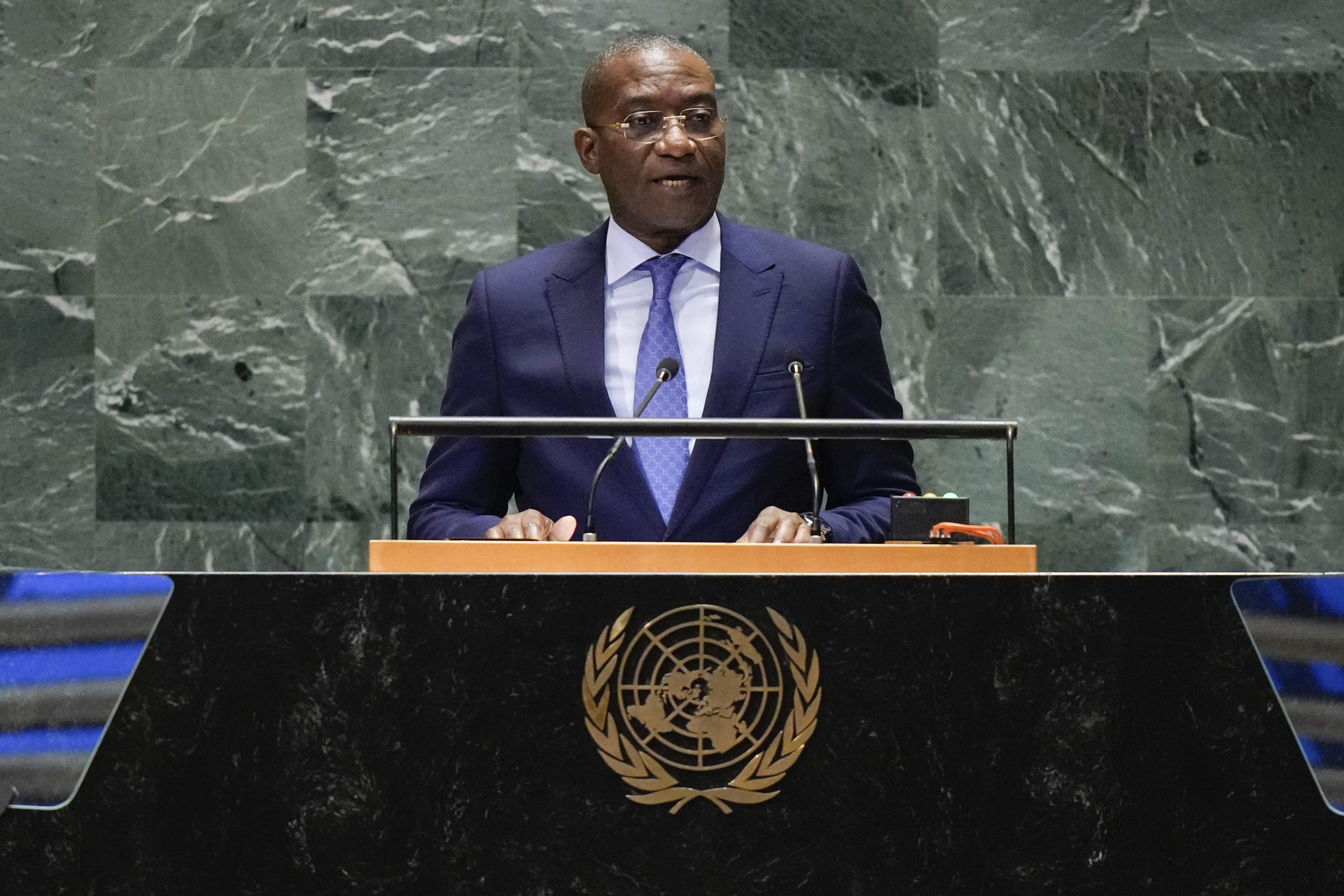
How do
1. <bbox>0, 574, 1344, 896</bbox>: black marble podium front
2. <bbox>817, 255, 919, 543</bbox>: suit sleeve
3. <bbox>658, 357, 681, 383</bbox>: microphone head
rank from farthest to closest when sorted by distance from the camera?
<bbox>817, 255, 919, 543</bbox>: suit sleeve, <bbox>658, 357, 681, 383</bbox>: microphone head, <bbox>0, 574, 1344, 896</bbox>: black marble podium front

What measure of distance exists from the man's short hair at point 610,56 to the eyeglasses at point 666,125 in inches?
2.1

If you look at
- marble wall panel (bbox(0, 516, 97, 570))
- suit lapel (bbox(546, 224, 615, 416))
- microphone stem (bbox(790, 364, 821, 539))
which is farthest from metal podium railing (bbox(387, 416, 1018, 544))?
marble wall panel (bbox(0, 516, 97, 570))

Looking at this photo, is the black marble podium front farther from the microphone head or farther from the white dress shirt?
the white dress shirt

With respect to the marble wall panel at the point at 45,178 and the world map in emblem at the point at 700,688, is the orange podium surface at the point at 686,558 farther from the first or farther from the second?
the marble wall panel at the point at 45,178

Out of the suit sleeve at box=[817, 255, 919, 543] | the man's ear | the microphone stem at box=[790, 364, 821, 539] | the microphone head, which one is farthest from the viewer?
the man's ear

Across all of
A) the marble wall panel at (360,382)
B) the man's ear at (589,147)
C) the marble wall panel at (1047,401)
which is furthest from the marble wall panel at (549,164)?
the man's ear at (589,147)

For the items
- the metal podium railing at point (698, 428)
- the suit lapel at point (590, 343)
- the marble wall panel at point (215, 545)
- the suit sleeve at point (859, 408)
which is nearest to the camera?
the metal podium railing at point (698, 428)

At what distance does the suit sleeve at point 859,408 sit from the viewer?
3088 mm

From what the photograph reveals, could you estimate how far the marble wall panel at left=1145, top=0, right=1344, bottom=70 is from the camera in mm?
4969

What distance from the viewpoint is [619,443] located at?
8.30ft

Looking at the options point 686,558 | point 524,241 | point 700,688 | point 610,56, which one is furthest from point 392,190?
point 700,688

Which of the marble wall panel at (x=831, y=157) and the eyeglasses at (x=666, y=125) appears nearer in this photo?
the eyeglasses at (x=666, y=125)

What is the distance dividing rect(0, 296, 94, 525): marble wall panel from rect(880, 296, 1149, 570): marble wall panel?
2398 millimetres

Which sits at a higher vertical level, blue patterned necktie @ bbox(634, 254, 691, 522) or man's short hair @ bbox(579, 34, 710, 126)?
man's short hair @ bbox(579, 34, 710, 126)
